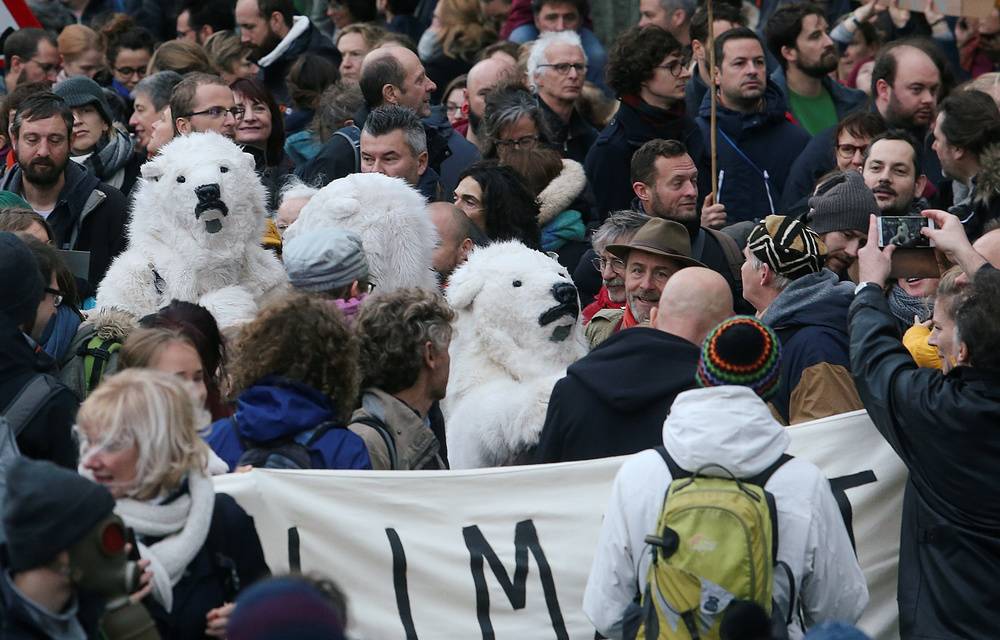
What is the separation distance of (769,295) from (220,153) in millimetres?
2667

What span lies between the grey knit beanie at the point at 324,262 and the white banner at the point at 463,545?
118 cm

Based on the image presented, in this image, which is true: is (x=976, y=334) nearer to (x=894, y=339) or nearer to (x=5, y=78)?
(x=894, y=339)

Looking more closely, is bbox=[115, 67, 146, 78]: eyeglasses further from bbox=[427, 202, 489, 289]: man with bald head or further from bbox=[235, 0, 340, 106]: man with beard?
bbox=[427, 202, 489, 289]: man with bald head

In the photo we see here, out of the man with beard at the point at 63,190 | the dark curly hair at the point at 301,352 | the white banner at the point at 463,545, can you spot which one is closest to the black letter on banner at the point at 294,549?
the white banner at the point at 463,545

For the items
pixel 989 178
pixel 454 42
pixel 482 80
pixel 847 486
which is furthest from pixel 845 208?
pixel 454 42

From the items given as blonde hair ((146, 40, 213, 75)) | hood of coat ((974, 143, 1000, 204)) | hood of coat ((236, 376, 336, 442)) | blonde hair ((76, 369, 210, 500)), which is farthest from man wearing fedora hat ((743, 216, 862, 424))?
blonde hair ((146, 40, 213, 75))

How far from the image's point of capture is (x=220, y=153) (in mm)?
7395

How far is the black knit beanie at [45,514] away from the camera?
12.1 feet

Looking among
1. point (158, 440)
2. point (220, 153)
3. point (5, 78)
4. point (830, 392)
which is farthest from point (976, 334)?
point (5, 78)

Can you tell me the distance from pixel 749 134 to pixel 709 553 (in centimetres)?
604

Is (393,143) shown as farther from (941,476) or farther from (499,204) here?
(941,476)

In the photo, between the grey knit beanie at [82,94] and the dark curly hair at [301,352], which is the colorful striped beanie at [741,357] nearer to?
the dark curly hair at [301,352]

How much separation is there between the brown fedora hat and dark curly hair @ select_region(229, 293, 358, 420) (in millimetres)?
2238

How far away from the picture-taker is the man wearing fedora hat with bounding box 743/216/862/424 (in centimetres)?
599
